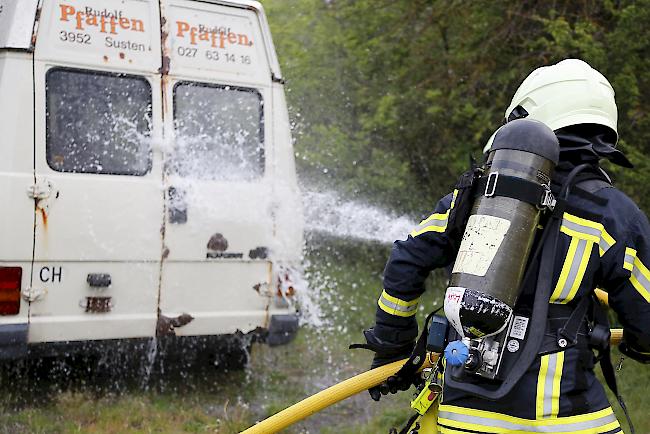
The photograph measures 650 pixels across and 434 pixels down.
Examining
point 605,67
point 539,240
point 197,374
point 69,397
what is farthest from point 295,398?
point 539,240

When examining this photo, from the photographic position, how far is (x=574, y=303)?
2.75m

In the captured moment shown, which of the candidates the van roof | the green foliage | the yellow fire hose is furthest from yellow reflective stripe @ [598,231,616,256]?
the green foliage

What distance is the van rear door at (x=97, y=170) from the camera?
585 centimetres

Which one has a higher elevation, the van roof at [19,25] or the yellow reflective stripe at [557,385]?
the van roof at [19,25]

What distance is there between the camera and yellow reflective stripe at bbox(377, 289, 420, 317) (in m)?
2.96

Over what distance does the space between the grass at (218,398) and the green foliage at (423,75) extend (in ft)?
8.33

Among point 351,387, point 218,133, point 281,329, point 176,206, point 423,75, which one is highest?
point 423,75

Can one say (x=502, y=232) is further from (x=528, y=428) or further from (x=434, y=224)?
(x=528, y=428)

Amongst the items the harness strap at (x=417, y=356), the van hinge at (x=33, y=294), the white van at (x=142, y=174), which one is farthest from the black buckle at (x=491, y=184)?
the van hinge at (x=33, y=294)

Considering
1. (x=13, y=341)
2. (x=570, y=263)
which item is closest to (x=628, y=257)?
(x=570, y=263)

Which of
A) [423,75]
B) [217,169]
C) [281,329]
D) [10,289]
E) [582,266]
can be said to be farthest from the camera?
[423,75]

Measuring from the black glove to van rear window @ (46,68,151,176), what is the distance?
11.0ft

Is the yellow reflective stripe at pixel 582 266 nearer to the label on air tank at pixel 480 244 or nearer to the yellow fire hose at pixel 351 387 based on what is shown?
the label on air tank at pixel 480 244

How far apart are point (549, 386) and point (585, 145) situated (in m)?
0.76
